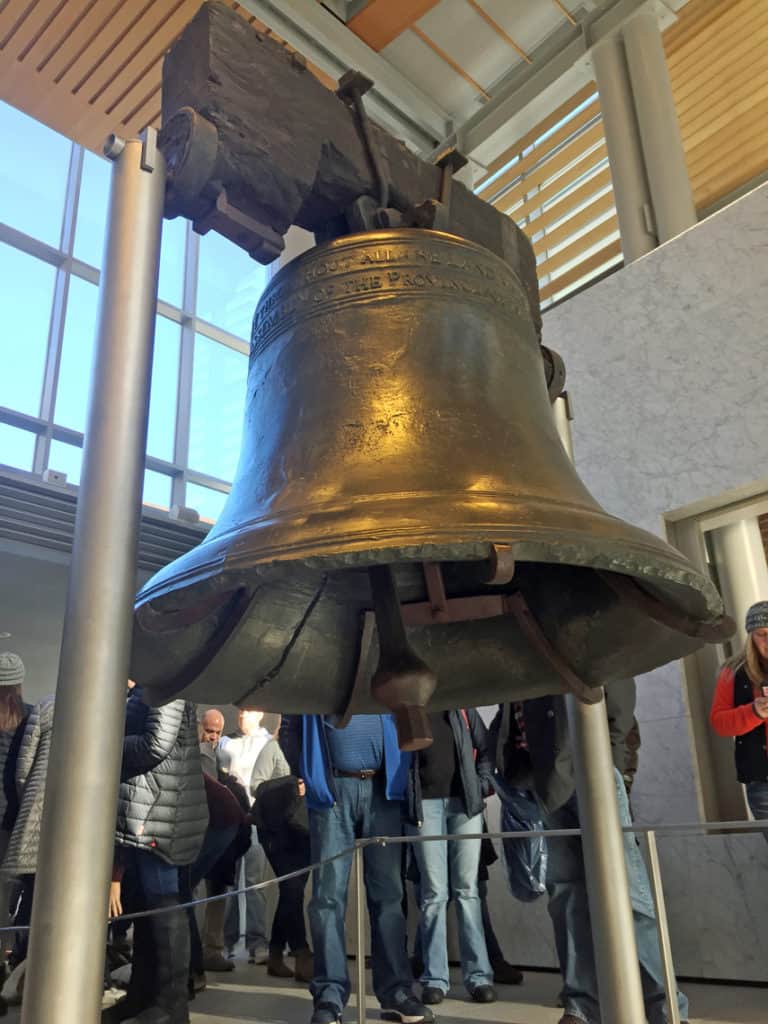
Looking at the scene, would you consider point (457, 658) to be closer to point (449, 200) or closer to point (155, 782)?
point (449, 200)

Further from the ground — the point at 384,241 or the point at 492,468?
the point at 384,241

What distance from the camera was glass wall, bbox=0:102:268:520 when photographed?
367 inches

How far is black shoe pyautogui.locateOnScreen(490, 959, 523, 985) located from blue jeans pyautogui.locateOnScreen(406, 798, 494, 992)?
396mm

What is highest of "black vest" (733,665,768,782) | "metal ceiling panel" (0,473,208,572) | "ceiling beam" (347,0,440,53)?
"ceiling beam" (347,0,440,53)

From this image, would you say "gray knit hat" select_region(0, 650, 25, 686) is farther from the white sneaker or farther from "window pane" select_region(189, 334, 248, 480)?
"window pane" select_region(189, 334, 248, 480)

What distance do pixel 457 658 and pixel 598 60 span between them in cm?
505

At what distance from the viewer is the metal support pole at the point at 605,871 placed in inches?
65.2

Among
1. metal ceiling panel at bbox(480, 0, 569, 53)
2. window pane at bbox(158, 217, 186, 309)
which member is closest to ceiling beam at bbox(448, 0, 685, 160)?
metal ceiling panel at bbox(480, 0, 569, 53)

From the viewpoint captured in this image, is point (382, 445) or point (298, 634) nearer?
point (382, 445)

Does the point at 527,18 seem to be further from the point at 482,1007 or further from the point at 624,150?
the point at 482,1007

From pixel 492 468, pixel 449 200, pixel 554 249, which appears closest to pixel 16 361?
pixel 554 249

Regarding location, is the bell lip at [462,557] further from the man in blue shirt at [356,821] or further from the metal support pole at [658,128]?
the metal support pole at [658,128]

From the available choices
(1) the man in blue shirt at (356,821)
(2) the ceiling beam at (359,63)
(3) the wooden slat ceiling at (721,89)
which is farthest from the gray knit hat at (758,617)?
(3) the wooden slat ceiling at (721,89)

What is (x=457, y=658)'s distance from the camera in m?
1.79
